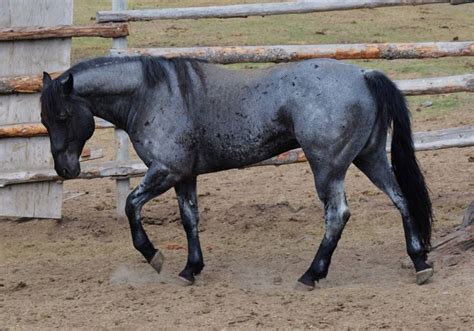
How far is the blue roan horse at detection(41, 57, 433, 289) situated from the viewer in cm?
636

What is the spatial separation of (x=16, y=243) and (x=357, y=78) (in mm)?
3185

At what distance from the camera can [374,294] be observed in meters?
6.09

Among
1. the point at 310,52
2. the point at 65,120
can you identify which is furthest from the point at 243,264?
the point at 310,52

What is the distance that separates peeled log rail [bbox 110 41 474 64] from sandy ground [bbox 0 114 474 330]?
120 cm

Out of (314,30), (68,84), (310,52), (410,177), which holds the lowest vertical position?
(314,30)

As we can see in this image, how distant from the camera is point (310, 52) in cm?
809

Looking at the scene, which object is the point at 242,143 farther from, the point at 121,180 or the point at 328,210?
the point at 121,180

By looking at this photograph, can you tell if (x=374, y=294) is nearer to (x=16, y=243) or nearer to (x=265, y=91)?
(x=265, y=91)

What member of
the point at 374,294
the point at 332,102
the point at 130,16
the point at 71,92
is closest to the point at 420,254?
the point at 374,294

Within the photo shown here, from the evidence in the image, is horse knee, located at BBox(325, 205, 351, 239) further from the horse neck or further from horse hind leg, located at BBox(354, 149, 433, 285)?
the horse neck

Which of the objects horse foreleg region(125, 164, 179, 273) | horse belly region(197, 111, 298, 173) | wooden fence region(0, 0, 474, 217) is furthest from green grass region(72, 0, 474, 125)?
horse foreleg region(125, 164, 179, 273)

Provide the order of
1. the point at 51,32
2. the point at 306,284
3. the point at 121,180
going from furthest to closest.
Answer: the point at 121,180
the point at 51,32
the point at 306,284

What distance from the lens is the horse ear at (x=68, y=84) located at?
21.4ft

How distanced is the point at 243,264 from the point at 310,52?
1870mm
